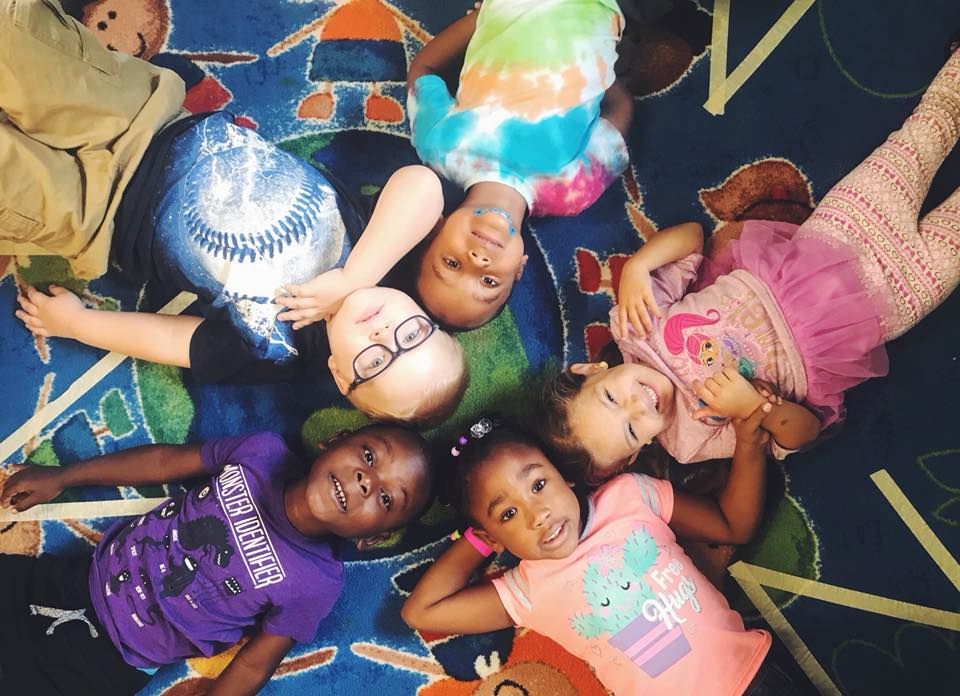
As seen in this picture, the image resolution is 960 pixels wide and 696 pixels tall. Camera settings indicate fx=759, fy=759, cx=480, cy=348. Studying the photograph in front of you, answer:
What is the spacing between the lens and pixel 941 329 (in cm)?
110

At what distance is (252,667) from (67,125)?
2.59 ft

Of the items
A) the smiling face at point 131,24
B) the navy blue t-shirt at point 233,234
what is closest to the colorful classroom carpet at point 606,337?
the smiling face at point 131,24

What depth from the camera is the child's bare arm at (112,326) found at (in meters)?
1.12

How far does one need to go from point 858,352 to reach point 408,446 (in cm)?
63

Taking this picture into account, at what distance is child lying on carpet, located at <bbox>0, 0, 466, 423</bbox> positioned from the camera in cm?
103

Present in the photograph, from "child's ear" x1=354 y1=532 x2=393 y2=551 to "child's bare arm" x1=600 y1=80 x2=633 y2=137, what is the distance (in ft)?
2.35

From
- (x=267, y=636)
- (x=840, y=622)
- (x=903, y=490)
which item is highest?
(x=903, y=490)

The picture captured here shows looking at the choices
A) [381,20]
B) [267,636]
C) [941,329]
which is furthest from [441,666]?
[381,20]

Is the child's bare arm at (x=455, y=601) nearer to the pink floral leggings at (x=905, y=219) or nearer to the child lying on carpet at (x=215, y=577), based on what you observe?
the child lying on carpet at (x=215, y=577)

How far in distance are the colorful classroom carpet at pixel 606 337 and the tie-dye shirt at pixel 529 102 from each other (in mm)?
88

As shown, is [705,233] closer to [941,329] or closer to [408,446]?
[941,329]

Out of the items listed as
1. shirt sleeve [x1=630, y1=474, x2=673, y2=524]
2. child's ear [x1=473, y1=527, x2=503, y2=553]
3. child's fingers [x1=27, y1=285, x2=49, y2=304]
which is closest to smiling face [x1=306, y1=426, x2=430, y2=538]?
child's ear [x1=473, y1=527, x2=503, y2=553]

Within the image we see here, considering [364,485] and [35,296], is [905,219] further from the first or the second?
[35,296]

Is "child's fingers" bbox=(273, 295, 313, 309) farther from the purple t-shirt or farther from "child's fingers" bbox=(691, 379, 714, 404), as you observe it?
"child's fingers" bbox=(691, 379, 714, 404)
